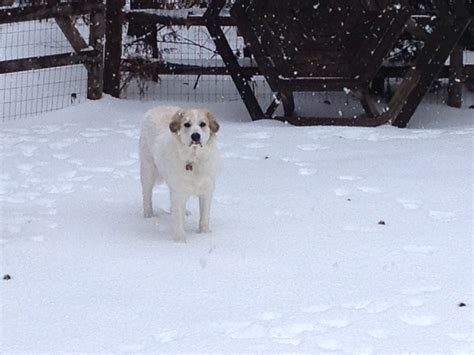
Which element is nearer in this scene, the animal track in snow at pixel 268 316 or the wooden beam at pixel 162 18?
the animal track in snow at pixel 268 316

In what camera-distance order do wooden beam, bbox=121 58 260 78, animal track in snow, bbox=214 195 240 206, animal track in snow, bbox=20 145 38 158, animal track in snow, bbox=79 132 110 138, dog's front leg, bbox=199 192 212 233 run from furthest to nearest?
→ wooden beam, bbox=121 58 260 78, animal track in snow, bbox=79 132 110 138, animal track in snow, bbox=20 145 38 158, animal track in snow, bbox=214 195 240 206, dog's front leg, bbox=199 192 212 233

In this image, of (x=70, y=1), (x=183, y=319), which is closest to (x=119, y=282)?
(x=183, y=319)

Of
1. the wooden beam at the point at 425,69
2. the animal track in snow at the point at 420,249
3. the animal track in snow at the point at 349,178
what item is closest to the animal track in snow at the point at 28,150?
the animal track in snow at the point at 349,178

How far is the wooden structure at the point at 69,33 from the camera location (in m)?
10.5

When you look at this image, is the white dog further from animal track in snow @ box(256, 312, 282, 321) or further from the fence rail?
the fence rail

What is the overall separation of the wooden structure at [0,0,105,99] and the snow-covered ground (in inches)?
45.9

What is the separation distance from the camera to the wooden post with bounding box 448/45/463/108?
11.2 meters

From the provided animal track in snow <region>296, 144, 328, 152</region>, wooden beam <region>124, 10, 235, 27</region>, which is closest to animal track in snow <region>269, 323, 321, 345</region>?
animal track in snow <region>296, 144, 328, 152</region>

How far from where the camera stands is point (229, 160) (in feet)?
29.5

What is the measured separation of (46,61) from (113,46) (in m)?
1.02

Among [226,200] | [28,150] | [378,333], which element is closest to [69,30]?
[28,150]

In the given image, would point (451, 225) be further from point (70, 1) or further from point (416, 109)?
point (70, 1)

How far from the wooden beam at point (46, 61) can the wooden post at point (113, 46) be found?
31 cm

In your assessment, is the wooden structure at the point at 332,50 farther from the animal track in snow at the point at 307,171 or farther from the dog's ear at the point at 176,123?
the dog's ear at the point at 176,123
